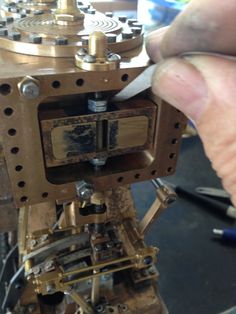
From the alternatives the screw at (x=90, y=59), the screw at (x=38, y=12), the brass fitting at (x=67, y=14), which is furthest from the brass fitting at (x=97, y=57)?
the screw at (x=38, y=12)

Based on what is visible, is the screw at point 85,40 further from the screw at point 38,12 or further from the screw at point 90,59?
the screw at point 38,12

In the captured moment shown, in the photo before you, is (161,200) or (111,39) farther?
(161,200)

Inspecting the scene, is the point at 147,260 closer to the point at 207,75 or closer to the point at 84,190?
the point at 84,190

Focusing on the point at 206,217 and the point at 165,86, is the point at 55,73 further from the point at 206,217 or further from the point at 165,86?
the point at 206,217

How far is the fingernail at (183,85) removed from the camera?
0.35m

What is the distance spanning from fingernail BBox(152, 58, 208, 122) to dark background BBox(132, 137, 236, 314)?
26.1 inches

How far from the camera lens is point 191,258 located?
1007 millimetres

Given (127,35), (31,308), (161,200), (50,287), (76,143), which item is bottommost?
(31,308)

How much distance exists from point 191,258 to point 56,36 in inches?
29.7

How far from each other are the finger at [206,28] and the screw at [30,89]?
5.7 inches

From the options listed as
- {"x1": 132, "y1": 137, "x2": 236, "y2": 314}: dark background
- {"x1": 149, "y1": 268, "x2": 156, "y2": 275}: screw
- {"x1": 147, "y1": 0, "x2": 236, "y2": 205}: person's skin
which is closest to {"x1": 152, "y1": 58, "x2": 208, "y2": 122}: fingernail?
{"x1": 147, "y1": 0, "x2": 236, "y2": 205}: person's skin

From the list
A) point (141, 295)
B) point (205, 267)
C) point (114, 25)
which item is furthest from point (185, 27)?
point (205, 267)

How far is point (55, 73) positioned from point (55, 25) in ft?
0.46

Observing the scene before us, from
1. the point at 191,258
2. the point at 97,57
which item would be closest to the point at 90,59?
the point at 97,57
